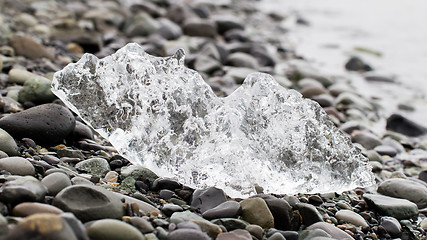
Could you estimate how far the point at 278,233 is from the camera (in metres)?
2.27

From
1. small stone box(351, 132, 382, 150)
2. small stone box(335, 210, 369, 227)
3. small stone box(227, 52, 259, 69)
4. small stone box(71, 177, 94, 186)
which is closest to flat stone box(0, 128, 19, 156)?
small stone box(71, 177, 94, 186)

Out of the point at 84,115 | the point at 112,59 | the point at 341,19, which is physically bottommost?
the point at 341,19

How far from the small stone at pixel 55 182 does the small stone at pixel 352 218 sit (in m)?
1.40

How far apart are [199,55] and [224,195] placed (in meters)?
3.49

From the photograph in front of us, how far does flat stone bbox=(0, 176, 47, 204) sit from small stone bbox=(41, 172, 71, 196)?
1.9 inches

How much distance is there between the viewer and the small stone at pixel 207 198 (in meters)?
2.46

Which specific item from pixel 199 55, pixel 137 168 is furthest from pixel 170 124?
pixel 199 55

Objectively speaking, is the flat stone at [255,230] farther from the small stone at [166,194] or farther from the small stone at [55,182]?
the small stone at [55,182]

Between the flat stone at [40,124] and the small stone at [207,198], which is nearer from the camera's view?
the small stone at [207,198]

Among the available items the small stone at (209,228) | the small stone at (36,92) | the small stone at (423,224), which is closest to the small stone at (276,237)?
the small stone at (209,228)

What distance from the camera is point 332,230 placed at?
244cm

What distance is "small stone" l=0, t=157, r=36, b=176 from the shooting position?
235 cm

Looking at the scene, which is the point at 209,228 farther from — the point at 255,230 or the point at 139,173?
the point at 139,173

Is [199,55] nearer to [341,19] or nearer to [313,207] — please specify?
[313,207]
